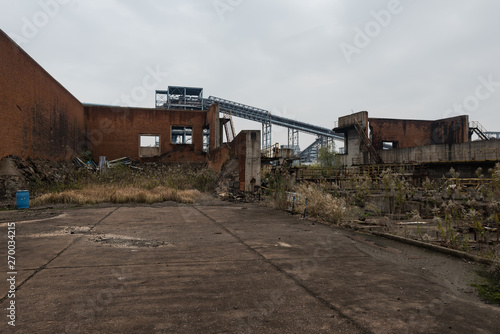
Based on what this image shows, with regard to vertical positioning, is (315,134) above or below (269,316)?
above

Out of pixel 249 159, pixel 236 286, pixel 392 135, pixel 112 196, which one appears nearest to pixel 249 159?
pixel 249 159

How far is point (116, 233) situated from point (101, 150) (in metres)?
21.9

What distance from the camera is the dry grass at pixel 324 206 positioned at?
7868 millimetres

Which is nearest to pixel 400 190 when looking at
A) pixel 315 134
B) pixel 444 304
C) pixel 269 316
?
pixel 444 304

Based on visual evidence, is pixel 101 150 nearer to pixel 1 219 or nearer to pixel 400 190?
pixel 1 219

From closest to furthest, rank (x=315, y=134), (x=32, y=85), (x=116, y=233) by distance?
(x=116, y=233) → (x=32, y=85) → (x=315, y=134)

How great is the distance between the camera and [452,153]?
24438 millimetres

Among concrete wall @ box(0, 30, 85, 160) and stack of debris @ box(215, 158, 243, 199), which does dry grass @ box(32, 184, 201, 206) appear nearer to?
stack of debris @ box(215, 158, 243, 199)

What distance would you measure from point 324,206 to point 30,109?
1568 centimetres

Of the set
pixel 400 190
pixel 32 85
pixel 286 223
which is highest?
pixel 32 85

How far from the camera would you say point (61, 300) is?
2.74m

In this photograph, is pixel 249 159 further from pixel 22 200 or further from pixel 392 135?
pixel 392 135

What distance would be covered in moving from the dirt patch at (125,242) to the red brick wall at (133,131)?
68.3 feet

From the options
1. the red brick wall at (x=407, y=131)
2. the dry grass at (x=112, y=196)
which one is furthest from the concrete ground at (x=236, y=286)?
the red brick wall at (x=407, y=131)
